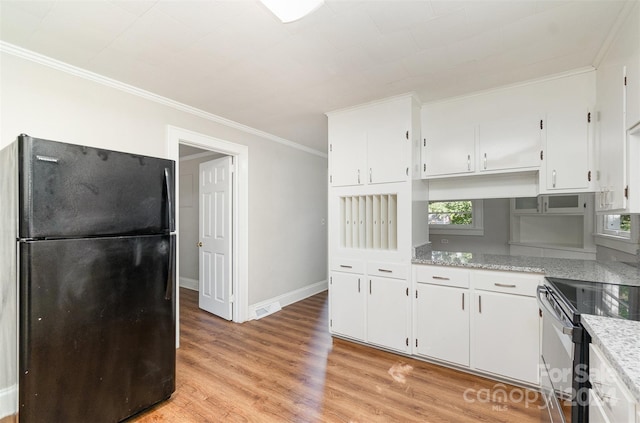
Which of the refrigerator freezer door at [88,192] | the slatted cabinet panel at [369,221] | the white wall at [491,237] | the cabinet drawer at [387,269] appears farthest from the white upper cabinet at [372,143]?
the white wall at [491,237]

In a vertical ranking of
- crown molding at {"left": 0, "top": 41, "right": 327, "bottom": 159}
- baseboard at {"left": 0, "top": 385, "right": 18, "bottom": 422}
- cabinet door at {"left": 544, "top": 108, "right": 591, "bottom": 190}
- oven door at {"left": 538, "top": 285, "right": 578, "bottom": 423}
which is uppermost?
crown molding at {"left": 0, "top": 41, "right": 327, "bottom": 159}

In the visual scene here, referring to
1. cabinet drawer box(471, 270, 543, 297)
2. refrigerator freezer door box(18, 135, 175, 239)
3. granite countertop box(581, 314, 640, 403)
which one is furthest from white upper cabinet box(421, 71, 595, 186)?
refrigerator freezer door box(18, 135, 175, 239)

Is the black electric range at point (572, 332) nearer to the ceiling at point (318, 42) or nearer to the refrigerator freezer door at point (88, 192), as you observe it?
the ceiling at point (318, 42)

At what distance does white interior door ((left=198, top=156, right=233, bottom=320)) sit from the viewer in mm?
3469

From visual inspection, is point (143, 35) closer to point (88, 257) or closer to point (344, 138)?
point (88, 257)

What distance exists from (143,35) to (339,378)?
9.10 feet

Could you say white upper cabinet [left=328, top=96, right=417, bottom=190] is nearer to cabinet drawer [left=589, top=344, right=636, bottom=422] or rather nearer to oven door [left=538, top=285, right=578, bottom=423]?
oven door [left=538, top=285, right=578, bottom=423]

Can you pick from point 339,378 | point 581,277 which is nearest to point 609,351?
point 581,277

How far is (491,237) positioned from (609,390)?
3.47m

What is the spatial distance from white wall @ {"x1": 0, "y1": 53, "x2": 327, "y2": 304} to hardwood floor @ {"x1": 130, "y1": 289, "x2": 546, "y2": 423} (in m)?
1.05

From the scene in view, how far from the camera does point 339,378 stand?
7.41ft

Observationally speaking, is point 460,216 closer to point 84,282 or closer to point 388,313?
point 388,313

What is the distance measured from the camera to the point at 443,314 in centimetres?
241

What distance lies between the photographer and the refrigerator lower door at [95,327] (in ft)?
4.55
